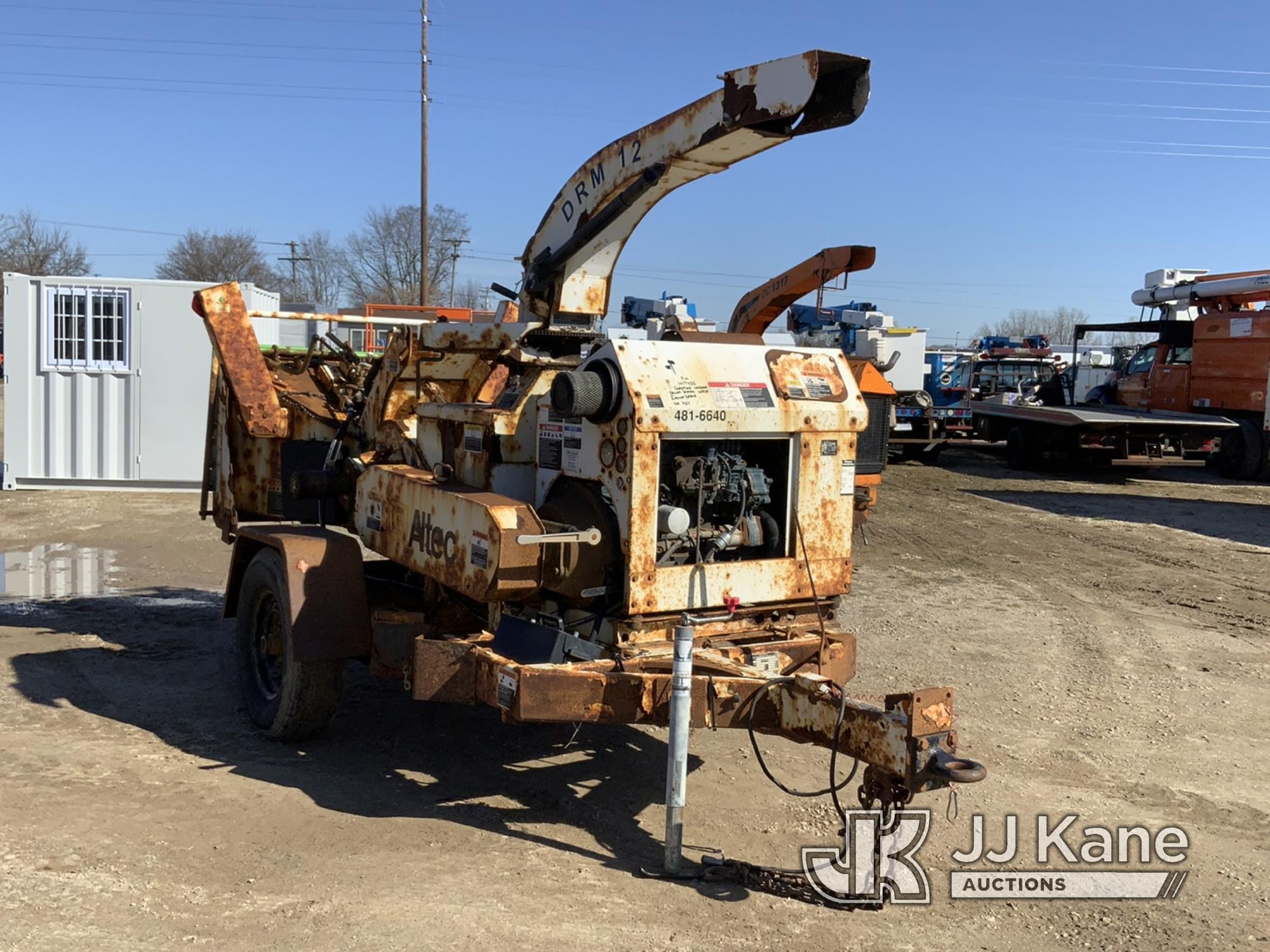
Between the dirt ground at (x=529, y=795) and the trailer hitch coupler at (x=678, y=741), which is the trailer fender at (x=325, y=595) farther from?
the trailer hitch coupler at (x=678, y=741)

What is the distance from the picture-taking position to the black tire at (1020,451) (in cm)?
2258

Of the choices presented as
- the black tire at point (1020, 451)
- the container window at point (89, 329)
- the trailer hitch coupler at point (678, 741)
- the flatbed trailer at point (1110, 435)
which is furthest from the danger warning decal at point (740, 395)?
the black tire at point (1020, 451)

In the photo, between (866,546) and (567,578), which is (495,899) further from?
(866,546)

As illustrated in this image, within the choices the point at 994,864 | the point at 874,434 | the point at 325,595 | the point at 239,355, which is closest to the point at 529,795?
the point at 325,595

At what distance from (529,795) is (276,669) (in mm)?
1707

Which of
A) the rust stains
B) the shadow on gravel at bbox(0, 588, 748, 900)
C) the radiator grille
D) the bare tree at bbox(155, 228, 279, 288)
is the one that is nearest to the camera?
the shadow on gravel at bbox(0, 588, 748, 900)

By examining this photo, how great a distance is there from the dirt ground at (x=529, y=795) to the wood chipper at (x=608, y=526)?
1.59 feet

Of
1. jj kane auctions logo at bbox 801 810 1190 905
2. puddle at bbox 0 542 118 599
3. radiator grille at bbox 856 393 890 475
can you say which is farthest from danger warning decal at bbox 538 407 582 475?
radiator grille at bbox 856 393 890 475

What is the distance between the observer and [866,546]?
13453mm

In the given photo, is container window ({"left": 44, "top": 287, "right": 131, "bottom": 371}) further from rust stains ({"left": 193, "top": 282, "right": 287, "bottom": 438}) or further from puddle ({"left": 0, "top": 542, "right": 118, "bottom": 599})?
rust stains ({"left": 193, "top": 282, "right": 287, "bottom": 438})

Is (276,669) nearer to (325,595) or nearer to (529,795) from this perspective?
(325,595)

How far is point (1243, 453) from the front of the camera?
21344 millimetres

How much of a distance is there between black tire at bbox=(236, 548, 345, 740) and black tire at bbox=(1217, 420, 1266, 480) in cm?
1952

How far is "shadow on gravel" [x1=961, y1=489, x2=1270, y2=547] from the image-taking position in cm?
1538
